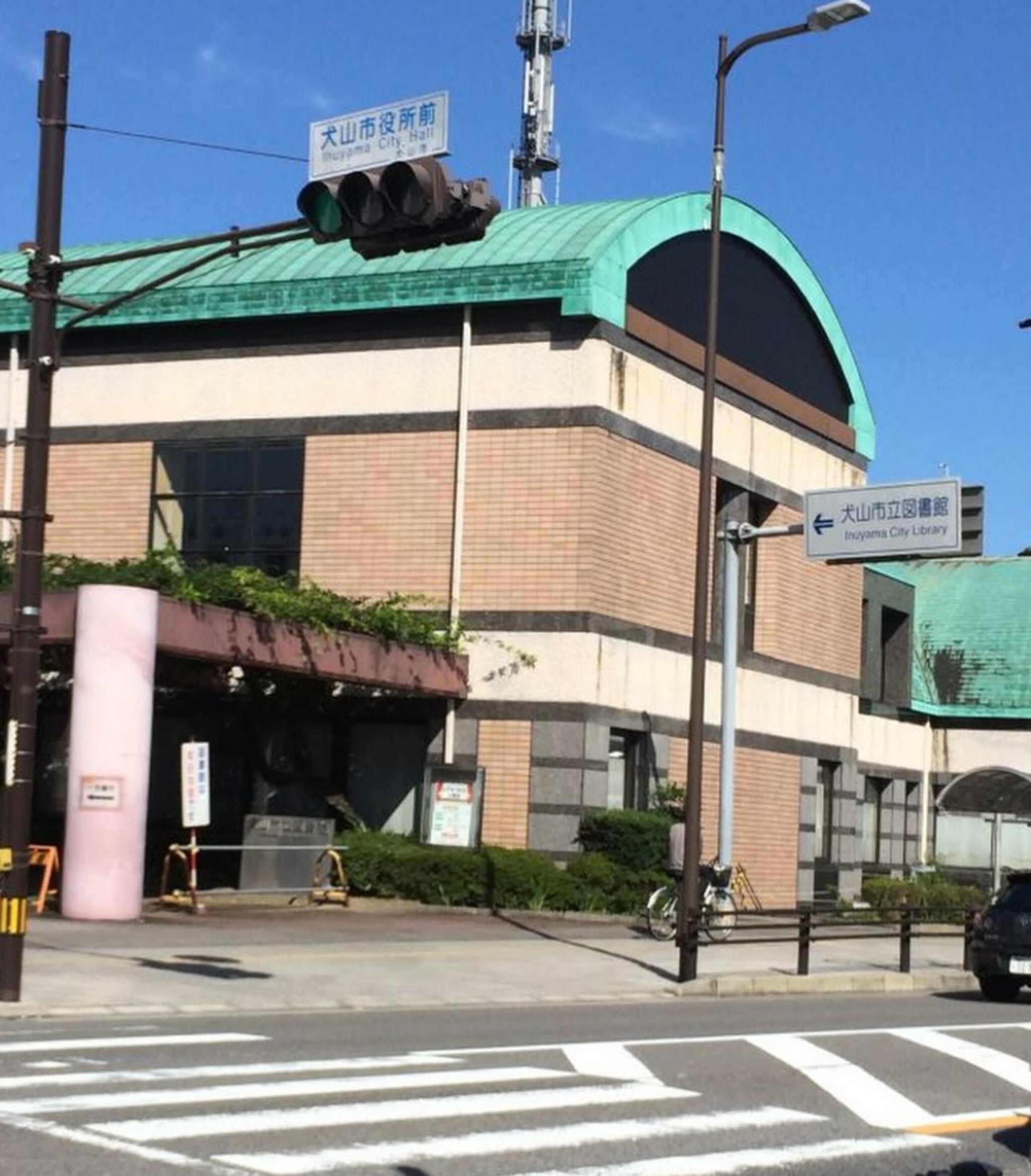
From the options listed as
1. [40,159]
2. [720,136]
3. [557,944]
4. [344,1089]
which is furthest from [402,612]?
[344,1089]

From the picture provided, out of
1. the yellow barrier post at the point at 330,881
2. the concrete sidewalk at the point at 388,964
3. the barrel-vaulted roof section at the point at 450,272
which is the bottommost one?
the concrete sidewalk at the point at 388,964

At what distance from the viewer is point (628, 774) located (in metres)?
32.7

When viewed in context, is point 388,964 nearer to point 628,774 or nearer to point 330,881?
point 330,881

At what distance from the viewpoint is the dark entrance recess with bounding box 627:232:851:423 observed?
3334 centimetres

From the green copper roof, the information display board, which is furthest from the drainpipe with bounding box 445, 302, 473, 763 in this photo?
the green copper roof

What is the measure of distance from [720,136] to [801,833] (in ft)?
59.5

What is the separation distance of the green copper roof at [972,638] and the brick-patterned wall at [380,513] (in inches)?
682

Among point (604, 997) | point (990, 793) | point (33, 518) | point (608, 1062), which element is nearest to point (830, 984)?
point (604, 997)

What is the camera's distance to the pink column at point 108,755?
81.7 ft

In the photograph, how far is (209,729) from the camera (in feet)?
109

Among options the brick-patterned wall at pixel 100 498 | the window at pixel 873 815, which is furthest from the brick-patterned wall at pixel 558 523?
the window at pixel 873 815

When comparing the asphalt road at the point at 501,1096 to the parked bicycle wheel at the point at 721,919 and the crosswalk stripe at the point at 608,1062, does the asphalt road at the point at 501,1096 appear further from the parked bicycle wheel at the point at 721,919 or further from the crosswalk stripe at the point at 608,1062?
the parked bicycle wheel at the point at 721,919

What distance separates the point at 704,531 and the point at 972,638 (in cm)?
2901

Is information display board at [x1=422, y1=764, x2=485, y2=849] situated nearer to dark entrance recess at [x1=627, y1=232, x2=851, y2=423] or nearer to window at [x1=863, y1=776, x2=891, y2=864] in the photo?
dark entrance recess at [x1=627, y1=232, x2=851, y2=423]
